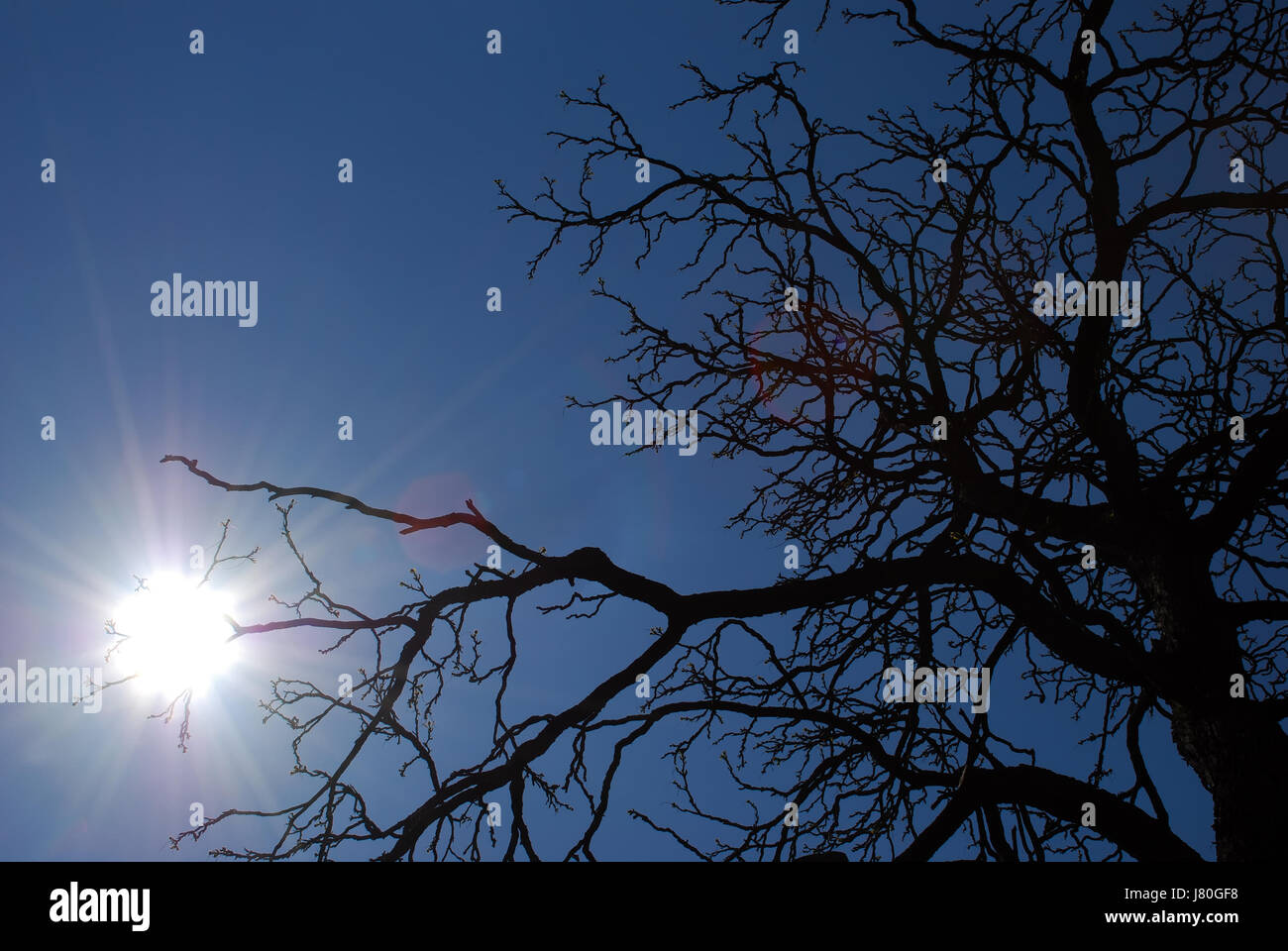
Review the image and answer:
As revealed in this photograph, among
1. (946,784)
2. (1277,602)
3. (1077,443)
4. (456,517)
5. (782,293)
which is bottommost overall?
(946,784)

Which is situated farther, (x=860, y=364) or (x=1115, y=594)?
(x=1115, y=594)

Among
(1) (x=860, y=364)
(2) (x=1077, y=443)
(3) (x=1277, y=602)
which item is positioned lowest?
(3) (x=1277, y=602)

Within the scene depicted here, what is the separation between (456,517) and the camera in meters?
3.61

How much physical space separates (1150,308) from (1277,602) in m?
1.86
